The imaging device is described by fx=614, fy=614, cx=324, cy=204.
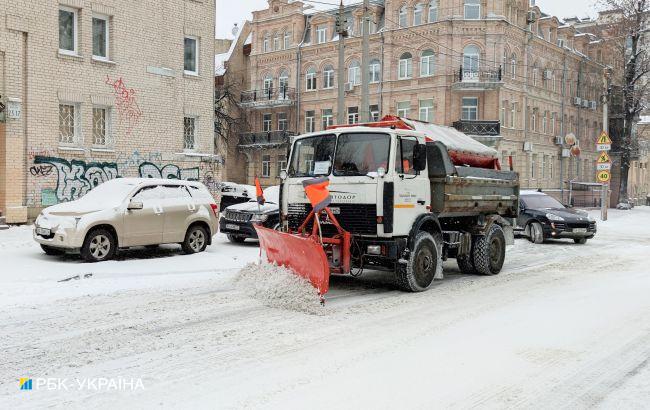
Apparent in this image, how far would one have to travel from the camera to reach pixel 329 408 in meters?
4.60

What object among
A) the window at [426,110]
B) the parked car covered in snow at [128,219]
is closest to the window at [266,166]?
the window at [426,110]

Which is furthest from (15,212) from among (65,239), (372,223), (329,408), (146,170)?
(329,408)

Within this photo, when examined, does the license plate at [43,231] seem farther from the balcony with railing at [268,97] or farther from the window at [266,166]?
the window at [266,166]

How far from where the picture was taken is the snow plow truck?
28.8 ft

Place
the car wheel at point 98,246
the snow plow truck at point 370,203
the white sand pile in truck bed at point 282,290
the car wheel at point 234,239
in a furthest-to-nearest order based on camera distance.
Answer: the car wheel at point 234,239 → the car wheel at point 98,246 → the snow plow truck at point 370,203 → the white sand pile in truck bed at point 282,290

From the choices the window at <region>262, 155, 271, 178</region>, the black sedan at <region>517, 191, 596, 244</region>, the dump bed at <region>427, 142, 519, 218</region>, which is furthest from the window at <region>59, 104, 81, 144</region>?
the window at <region>262, 155, 271, 178</region>

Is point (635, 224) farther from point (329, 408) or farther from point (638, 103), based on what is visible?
point (329, 408)

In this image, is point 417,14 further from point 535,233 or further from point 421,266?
point 421,266

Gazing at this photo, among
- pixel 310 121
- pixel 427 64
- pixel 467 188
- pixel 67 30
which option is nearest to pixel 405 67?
pixel 427 64

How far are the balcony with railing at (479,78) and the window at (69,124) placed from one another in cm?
2678

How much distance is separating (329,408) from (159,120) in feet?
60.0

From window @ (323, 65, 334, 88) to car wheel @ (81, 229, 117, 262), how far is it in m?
36.3

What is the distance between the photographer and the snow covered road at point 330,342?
4.90 metres

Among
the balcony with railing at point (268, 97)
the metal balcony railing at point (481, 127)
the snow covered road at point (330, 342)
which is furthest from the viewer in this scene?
the balcony with railing at point (268, 97)
